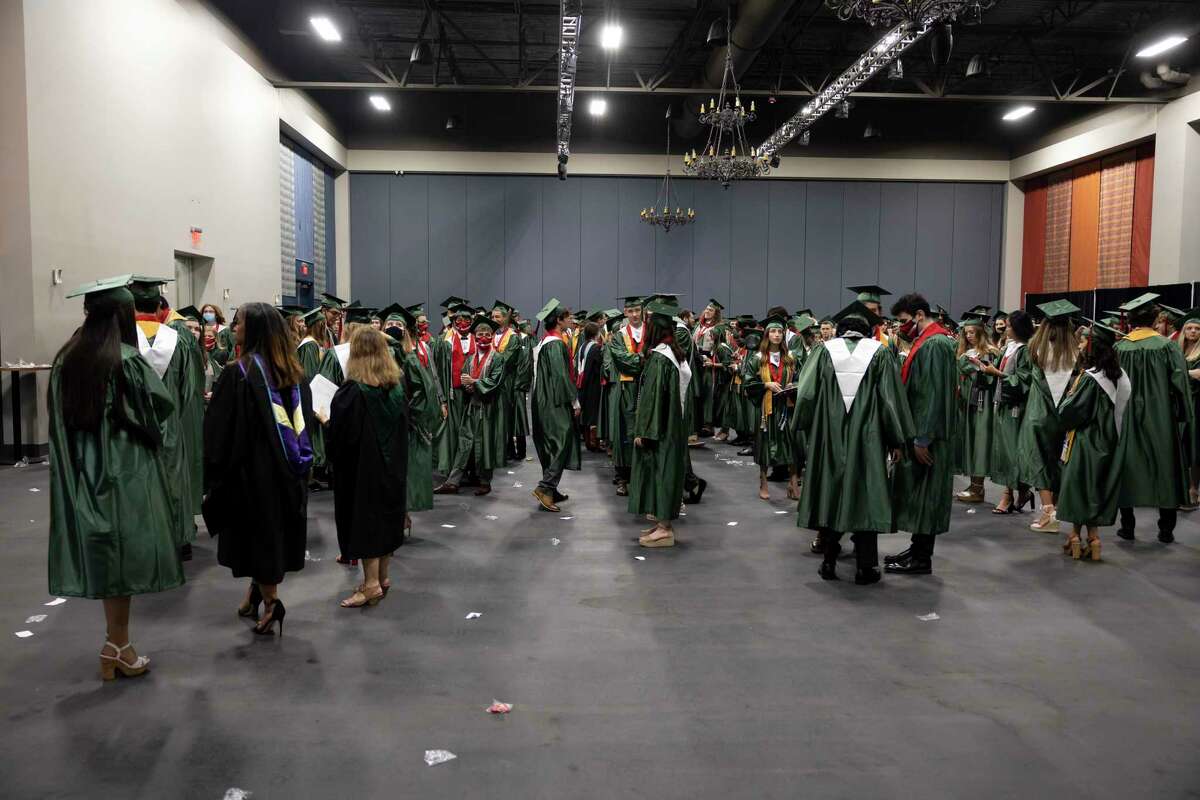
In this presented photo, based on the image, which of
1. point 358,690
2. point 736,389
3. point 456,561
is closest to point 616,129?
point 736,389

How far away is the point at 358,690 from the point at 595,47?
1359cm

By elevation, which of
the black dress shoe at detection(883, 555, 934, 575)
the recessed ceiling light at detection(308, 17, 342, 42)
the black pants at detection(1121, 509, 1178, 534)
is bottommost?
the black dress shoe at detection(883, 555, 934, 575)

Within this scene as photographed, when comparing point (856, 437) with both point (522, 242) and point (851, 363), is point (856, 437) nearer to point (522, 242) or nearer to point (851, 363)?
point (851, 363)

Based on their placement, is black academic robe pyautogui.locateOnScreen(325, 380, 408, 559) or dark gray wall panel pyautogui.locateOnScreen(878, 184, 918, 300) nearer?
black academic robe pyautogui.locateOnScreen(325, 380, 408, 559)

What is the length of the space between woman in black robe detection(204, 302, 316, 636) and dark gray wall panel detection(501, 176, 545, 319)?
1469 cm

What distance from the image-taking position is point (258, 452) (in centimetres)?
340

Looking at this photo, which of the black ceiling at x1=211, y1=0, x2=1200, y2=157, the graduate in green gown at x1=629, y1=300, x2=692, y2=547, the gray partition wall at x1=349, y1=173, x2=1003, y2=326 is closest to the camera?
the graduate in green gown at x1=629, y1=300, x2=692, y2=547

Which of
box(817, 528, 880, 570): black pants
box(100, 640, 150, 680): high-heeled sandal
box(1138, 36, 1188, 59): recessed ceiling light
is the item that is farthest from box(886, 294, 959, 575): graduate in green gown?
box(1138, 36, 1188, 59): recessed ceiling light

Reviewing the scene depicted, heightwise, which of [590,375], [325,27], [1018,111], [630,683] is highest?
[1018,111]

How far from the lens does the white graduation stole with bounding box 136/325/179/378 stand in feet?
15.0

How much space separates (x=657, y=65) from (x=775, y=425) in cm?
1126

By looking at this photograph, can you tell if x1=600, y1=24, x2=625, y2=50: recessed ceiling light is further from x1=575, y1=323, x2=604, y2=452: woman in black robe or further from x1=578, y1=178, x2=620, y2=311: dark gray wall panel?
x1=578, y1=178, x2=620, y2=311: dark gray wall panel

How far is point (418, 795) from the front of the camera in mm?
2389

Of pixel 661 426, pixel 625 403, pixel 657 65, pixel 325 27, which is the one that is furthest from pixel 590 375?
pixel 657 65
